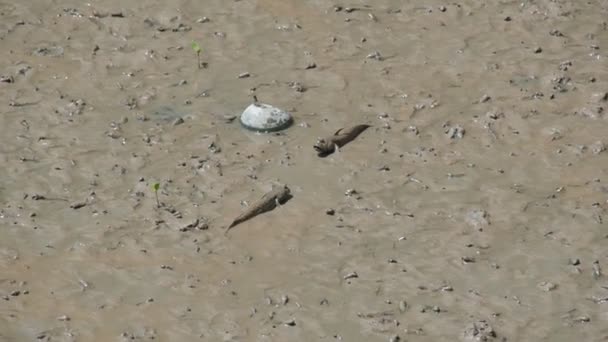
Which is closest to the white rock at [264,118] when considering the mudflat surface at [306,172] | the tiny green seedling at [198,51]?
the mudflat surface at [306,172]

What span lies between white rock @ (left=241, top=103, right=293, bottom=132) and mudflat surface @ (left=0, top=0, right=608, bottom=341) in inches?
2.6

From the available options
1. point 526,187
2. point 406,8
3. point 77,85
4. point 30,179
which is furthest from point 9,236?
point 406,8

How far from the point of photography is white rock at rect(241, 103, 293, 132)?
693 centimetres

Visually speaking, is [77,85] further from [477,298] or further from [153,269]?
[477,298]

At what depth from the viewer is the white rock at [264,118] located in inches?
273

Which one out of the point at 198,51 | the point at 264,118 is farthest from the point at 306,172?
the point at 198,51

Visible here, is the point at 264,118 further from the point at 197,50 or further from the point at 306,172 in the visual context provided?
the point at 197,50

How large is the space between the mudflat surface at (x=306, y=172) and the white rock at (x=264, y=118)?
2.6 inches

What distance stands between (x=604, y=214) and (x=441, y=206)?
0.90 meters

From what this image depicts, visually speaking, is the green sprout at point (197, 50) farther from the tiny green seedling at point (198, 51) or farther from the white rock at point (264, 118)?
the white rock at point (264, 118)

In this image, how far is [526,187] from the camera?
647 cm

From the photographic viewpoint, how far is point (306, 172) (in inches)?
260

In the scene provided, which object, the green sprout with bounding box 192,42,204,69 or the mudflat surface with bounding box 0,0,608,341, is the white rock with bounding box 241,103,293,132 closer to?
the mudflat surface with bounding box 0,0,608,341

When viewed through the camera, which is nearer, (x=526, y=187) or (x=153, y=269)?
(x=153, y=269)
